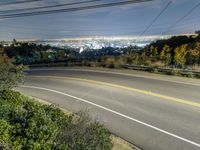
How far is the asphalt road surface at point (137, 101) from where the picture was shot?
12781mm

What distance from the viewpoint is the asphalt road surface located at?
41.9 feet

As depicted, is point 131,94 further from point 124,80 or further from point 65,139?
point 65,139

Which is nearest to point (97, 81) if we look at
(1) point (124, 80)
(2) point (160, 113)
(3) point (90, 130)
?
(1) point (124, 80)

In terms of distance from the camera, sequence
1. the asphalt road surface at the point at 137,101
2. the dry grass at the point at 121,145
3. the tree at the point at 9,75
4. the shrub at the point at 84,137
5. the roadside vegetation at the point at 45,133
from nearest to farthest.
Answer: the roadside vegetation at the point at 45,133 < the shrub at the point at 84,137 < the dry grass at the point at 121,145 < the asphalt road surface at the point at 137,101 < the tree at the point at 9,75

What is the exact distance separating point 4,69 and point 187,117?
789cm

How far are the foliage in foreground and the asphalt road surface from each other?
2835 mm

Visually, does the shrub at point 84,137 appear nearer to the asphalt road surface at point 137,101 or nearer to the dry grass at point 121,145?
the dry grass at point 121,145

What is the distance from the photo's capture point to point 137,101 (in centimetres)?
1820

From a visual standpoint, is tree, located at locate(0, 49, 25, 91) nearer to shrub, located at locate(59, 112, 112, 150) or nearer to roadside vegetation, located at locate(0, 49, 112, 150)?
roadside vegetation, located at locate(0, 49, 112, 150)

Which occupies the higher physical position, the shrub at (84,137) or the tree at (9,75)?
the tree at (9,75)

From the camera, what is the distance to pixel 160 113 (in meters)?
15.6

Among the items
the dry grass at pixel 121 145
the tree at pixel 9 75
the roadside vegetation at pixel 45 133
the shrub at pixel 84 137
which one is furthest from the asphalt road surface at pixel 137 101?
the roadside vegetation at pixel 45 133

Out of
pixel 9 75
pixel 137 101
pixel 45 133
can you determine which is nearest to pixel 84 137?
pixel 45 133

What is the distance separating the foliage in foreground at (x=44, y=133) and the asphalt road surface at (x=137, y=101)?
2835mm
